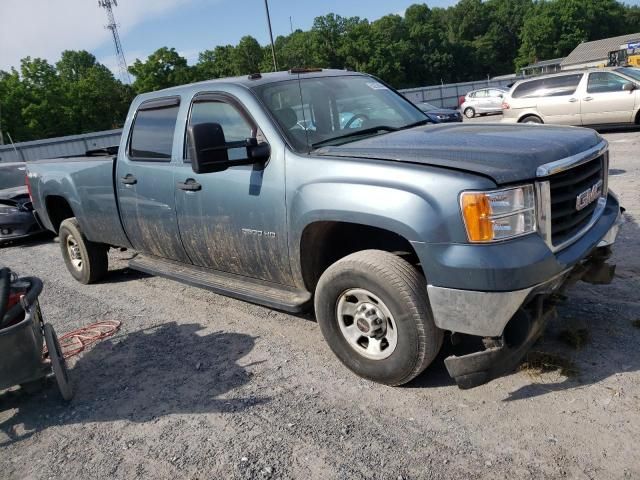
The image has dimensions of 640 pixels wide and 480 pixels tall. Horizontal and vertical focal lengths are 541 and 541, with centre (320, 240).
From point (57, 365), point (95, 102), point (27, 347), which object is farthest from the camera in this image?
point (95, 102)

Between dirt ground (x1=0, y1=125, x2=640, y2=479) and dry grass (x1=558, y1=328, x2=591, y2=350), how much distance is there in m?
0.02

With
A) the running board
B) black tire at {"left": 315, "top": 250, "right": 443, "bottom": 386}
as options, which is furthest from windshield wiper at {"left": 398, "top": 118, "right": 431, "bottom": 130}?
the running board

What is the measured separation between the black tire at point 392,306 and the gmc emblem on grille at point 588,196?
992 millimetres

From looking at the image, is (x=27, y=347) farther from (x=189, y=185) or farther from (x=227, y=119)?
(x=227, y=119)

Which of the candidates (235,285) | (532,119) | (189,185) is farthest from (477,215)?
(532,119)

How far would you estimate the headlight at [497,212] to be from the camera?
2.67m

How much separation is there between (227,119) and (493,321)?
8.00ft

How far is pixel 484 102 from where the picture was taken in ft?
91.7

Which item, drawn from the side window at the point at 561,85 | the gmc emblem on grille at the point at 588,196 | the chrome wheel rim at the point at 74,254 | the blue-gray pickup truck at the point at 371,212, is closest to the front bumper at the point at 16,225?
the chrome wheel rim at the point at 74,254

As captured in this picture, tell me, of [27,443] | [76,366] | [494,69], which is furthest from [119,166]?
[494,69]

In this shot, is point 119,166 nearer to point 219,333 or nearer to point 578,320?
point 219,333

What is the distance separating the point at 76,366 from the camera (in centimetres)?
423

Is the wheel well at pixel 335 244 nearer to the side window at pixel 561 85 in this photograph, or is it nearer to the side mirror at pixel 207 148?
the side mirror at pixel 207 148

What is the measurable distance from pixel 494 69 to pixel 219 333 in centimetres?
11223
